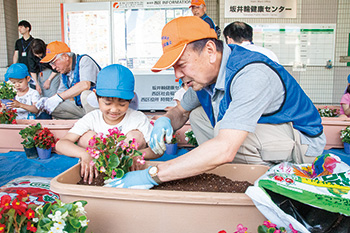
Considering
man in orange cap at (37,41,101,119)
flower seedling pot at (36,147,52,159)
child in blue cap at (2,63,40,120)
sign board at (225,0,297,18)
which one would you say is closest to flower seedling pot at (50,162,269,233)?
flower seedling pot at (36,147,52,159)

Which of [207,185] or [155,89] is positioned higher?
[155,89]

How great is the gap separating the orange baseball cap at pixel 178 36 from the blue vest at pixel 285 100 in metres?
0.20

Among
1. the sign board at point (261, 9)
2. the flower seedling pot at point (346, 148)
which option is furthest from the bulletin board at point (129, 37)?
the flower seedling pot at point (346, 148)

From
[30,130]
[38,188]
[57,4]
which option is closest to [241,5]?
[57,4]

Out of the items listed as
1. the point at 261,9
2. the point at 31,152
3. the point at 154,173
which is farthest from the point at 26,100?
the point at 261,9

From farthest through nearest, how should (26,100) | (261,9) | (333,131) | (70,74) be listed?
(261,9) < (26,100) < (70,74) < (333,131)

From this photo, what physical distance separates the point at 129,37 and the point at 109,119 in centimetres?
413

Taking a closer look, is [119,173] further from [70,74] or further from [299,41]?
[299,41]

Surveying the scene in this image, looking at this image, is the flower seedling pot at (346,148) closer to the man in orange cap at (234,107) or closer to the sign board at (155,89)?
the man in orange cap at (234,107)

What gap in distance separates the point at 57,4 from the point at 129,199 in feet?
20.7

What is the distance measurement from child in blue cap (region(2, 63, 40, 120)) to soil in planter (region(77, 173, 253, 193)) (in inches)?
95.6

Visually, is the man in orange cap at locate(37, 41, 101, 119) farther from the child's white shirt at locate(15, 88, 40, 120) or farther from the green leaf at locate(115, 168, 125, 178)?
the green leaf at locate(115, 168, 125, 178)

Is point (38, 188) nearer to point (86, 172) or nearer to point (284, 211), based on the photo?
point (86, 172)

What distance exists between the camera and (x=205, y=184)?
4.37ft
